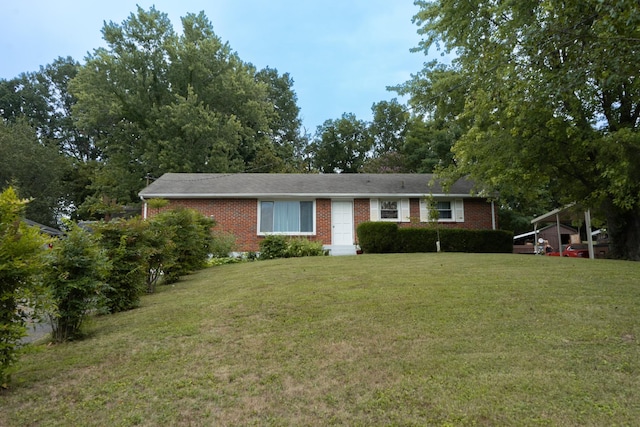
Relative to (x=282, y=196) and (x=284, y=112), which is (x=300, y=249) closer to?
(x=282, y=196)

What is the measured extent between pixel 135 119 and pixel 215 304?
26.8m

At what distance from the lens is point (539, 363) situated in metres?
3.29

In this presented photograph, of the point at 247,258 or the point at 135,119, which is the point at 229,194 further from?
the point at 135,119

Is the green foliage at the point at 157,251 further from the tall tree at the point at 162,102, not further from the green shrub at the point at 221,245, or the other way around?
the tall tree at the point at 162,102

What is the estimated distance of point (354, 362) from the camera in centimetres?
341

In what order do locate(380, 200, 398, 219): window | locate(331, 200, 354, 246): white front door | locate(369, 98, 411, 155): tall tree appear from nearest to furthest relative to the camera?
locate(331, 200, 354, 246): white front door, locate(380, 200, 398, 219): window, locate(369, 98, 411, 155): tall tree

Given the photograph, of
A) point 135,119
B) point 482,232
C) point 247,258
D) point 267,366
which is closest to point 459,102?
point 482,232

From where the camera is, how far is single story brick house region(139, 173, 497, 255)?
16375 millimetres

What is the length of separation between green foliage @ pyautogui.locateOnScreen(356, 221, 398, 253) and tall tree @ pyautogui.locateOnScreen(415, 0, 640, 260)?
3.54 metres

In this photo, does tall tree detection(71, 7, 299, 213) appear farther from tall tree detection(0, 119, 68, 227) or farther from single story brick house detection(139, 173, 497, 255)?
single story brick house detection(139, 173, 497, 255)

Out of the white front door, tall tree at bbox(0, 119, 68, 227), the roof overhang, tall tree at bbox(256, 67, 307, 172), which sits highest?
tall tree at bbox(256, 67, 307, 172)

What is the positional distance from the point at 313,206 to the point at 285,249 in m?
4.05

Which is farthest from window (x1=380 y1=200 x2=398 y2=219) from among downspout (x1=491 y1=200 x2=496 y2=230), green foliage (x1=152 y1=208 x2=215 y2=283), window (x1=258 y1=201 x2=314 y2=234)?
green foliage (x1=152 y1=208 x2=215 y2=283)

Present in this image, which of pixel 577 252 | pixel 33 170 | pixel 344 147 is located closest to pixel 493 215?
pixel 577 252
